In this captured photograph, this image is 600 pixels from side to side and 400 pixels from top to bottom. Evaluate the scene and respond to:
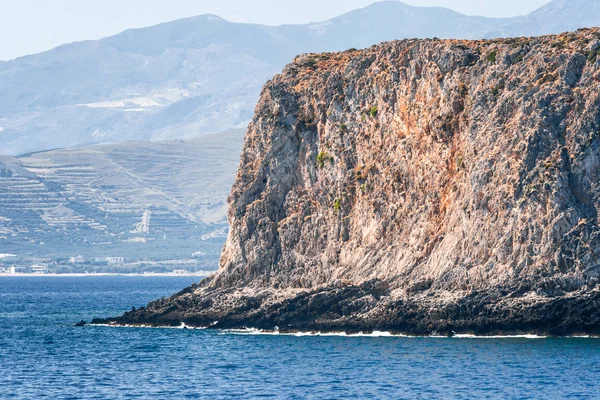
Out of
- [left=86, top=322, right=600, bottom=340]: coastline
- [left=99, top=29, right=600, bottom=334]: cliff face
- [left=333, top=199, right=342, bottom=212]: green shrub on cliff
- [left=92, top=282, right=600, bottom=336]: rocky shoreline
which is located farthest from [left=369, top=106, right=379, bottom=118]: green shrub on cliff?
[left=86, top=322, right=600, bottom=340]: coastline

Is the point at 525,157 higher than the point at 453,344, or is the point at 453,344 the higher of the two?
the point at 525,157

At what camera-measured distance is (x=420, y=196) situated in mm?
100688

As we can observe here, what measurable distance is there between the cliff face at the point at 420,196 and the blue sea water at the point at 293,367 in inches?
128

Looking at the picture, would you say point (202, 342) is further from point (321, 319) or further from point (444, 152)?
point (444, 152)

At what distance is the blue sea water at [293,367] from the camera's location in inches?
2763

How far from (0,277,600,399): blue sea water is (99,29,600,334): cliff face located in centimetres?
326

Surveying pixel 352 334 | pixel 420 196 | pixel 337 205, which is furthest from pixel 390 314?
pixel 337 205

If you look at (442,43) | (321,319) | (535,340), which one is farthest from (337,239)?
(535,340)

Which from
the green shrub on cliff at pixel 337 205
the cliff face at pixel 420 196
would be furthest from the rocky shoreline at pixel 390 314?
the green shrub on cliff at pixel 337 205

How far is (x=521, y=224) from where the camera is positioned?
8944cm

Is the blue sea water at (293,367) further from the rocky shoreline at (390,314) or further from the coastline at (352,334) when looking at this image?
the rocky shoreline at (390,314)

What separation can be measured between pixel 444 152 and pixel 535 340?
1959 centimetres

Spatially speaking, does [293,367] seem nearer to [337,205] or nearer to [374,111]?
[337,205]

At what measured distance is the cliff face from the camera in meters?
88.4
